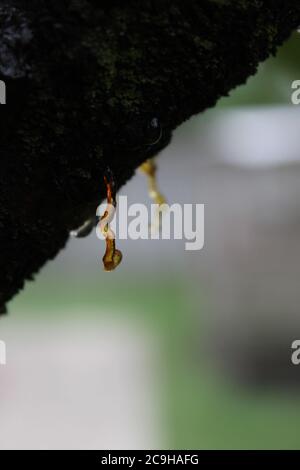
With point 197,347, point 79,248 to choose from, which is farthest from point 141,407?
point 79,248

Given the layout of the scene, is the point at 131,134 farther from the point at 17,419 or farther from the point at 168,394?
the point at 168,394

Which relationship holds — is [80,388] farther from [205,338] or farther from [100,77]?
[100,77]

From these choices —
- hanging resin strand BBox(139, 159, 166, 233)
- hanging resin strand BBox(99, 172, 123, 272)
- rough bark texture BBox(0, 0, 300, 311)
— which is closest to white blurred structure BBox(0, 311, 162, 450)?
hanging resin strand BBox(139, 159, 166, 233)

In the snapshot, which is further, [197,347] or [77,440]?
[197,347]

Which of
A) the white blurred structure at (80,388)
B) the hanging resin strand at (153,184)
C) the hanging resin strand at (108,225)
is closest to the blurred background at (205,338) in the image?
the white blurred structure at (80,388)

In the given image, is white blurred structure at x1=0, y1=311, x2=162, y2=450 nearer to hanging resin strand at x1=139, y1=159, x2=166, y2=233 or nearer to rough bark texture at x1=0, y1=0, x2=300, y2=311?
hanging resin strand at x1=139, y1=159, x2=166, y2=233

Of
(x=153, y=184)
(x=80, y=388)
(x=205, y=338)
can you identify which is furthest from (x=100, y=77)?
(x=205, y=338)

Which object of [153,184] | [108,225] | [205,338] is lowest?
Result: [205,338]
